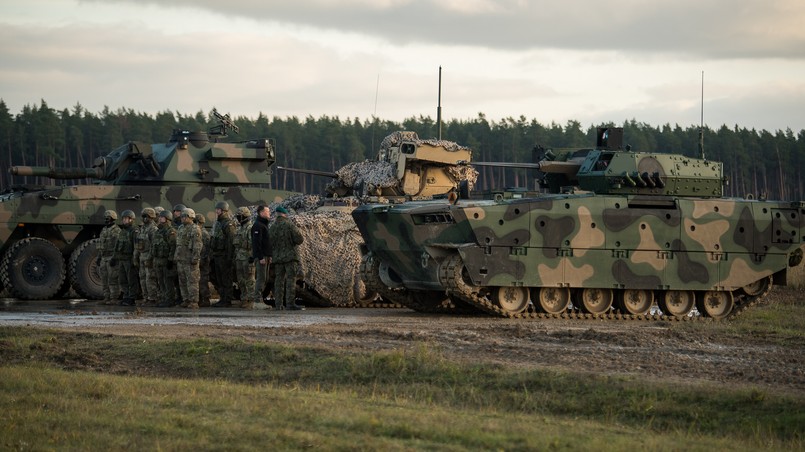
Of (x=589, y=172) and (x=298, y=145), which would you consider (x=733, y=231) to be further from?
(x=298, y=145)

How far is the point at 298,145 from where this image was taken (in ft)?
267

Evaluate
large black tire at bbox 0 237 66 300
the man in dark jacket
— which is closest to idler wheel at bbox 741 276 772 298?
the man in dark jacket

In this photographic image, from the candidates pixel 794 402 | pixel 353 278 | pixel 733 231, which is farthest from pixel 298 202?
pixel 794 402

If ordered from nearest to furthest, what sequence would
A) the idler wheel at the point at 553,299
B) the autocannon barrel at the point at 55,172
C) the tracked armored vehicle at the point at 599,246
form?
the tracked armored vehicle at the point at 599,246, the idler wheel at the point at 553,299, the autocannon barrel at the point at 55,172

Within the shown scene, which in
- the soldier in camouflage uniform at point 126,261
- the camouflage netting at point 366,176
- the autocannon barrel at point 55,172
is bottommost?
the soldier in camouflage uniform at point 126,261

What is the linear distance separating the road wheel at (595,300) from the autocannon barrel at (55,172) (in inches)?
509

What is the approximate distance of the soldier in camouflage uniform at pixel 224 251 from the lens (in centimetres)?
2447

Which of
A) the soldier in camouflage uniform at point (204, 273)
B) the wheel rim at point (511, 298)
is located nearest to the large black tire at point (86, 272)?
the soldier in camouflage uniform at point (204, 273)

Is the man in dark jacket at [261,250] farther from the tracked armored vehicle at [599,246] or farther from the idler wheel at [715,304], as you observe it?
the idler wheel at [715,304]

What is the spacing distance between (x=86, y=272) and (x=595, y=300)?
1112cm

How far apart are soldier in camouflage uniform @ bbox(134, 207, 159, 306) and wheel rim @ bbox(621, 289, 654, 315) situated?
29.9 ft

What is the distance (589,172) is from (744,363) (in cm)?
909

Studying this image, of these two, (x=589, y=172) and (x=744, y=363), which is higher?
(x=589, y=172)

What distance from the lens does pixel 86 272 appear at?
1061 inches
